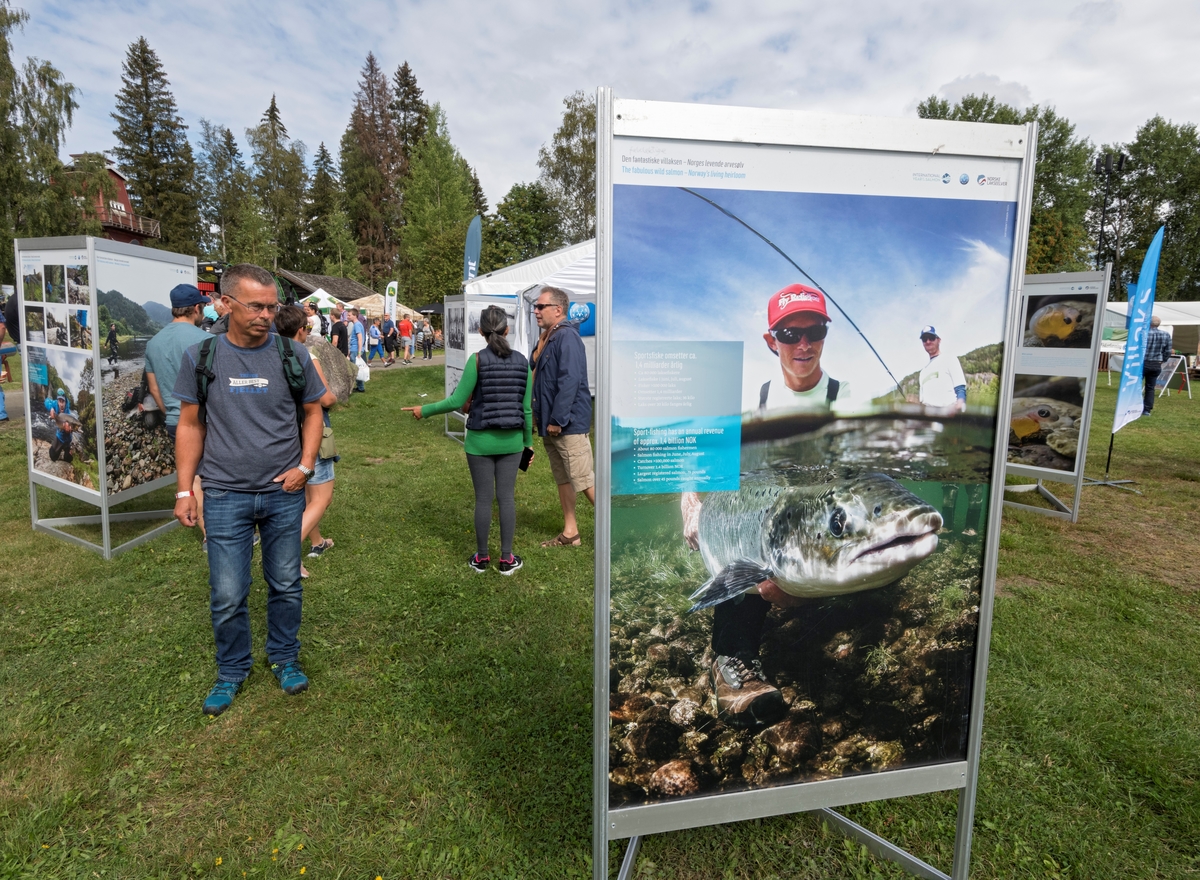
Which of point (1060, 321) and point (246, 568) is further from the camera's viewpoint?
point (1060, 321)

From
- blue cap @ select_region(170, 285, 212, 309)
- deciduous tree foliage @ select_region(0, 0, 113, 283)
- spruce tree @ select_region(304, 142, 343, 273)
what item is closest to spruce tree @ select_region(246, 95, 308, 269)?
spruce tree @ select_region(304, 142, 343, 273)

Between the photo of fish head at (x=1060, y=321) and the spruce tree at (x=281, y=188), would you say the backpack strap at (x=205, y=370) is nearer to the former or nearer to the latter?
the photo of fish head at (x=1060, y=321)

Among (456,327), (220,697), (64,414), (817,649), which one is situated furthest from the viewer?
(456,327)

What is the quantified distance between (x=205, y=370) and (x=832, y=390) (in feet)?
8.52

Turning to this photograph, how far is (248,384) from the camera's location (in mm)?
3014

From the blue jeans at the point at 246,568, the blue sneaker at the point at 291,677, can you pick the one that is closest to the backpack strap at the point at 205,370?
the blue jeans at the point at 246,568

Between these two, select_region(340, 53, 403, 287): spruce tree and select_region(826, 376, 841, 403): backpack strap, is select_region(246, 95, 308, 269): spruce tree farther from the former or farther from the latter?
select_region(826, 376, 841, 403): backpack strap

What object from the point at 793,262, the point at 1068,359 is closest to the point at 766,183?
the point at 793,262

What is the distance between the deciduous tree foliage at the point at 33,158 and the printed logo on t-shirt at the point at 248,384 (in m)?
36.9

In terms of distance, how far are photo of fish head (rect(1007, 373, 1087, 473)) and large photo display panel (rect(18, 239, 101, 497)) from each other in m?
7.72

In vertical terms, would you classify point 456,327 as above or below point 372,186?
below

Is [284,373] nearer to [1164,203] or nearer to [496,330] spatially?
[496,330]

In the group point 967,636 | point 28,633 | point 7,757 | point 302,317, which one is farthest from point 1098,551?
point 28,633

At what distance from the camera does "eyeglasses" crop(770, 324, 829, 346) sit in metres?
1.73
